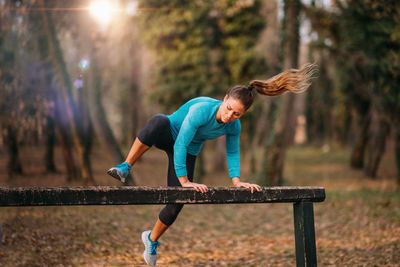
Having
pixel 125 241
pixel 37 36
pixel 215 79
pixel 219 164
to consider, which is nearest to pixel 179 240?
pixel 125 241

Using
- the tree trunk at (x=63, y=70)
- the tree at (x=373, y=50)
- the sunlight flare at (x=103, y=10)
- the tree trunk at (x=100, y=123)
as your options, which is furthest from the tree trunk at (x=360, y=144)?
the tree trunk at (x=63, y=70)

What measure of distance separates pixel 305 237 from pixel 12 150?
8616 millimetres

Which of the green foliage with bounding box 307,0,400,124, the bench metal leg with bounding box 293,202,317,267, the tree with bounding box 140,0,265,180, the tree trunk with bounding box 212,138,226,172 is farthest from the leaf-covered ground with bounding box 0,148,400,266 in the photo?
the tree trunk with bounding box 212,138,226,172

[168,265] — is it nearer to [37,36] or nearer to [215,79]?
[37,36]

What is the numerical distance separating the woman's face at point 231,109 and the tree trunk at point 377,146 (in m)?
10.6

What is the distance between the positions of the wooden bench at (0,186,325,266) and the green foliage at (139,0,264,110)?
1216 centimetres

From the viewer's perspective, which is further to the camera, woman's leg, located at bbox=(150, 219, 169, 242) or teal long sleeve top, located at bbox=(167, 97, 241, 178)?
woman's leg, located at bbox=(150, 219, 169, 242)

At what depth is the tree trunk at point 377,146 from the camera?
12.8 meters

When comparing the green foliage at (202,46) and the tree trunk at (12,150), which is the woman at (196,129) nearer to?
the tree trunk at (12,150)

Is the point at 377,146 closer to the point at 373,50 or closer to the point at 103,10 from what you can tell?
the point at 373,50

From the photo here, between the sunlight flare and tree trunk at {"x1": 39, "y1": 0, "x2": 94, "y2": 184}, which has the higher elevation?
the sunlight flare

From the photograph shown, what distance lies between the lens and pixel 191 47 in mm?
16344

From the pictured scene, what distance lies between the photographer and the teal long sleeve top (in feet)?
10.5

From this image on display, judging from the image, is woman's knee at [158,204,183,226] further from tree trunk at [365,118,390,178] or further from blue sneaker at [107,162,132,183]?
tree trunk at [365,118,390,178]
